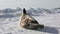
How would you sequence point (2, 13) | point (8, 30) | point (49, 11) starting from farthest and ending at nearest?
point (49, 11) → point (2, 13) → point (8, 30)

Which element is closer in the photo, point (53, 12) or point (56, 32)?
point (56, 32)

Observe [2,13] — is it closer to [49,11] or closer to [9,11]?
[9,11]

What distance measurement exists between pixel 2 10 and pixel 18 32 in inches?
123

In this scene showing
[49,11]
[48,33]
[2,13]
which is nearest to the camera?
[48,33]

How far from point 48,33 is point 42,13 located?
290 centimetres

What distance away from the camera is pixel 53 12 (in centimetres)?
684

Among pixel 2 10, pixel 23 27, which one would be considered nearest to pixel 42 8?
pixel 2 10

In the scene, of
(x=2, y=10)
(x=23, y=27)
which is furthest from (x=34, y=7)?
(x=23, y=27)

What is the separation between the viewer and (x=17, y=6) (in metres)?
7.40

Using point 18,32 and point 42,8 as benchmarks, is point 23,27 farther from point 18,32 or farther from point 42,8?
point 42,8

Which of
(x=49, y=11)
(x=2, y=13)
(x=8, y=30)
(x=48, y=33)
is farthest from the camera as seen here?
(x=49, y=11)

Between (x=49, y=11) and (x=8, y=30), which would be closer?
(x=8, y=30)

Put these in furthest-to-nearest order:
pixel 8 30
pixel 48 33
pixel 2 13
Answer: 1. pixel 2 13
2. pixel 8 30
3. pixel 48 33

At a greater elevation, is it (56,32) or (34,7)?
(34,7)
